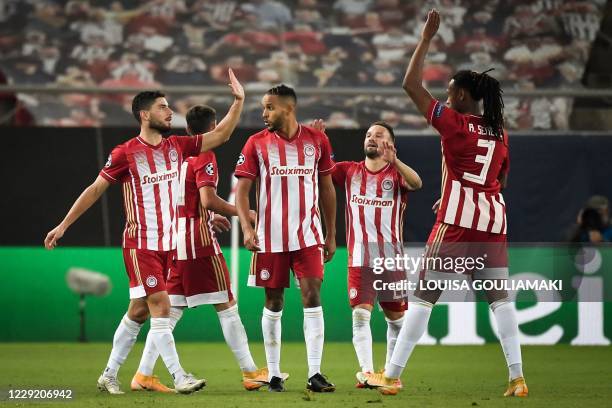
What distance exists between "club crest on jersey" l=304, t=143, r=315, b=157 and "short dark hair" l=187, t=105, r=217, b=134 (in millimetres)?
963

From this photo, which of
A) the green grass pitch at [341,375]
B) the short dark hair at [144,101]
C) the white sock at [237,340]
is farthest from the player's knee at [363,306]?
the short dark hair at [144,101]

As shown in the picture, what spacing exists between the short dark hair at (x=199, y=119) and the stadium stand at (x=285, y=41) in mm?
6862

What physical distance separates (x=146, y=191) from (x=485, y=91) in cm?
234

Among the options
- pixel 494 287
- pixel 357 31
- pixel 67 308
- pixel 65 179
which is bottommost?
pixel 67 308

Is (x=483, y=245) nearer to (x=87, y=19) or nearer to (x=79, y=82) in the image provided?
(x=79, y=82)

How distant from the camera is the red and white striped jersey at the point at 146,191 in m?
7.11

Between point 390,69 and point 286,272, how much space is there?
808 cm

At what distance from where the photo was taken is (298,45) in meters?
15.3

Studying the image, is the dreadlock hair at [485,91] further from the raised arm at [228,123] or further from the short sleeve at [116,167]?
the short sleeve at [116,167]

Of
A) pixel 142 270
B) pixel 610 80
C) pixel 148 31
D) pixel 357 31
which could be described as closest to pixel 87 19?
pixel 148 31

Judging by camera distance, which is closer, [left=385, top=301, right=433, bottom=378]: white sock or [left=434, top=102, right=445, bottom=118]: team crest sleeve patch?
[left=434, top=102, right=445, bottom=118]: team crest sleeve patch

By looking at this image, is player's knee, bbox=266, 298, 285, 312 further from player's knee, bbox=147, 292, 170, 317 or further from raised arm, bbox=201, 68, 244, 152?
raised arm, bbox=201, 68, 244, 152

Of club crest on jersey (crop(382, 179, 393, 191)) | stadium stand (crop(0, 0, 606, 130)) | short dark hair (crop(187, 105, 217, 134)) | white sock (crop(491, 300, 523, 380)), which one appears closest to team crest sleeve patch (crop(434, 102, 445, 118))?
white sock (crop(491, 300, 523, 380))

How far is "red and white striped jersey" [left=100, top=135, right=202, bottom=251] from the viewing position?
280 inches
